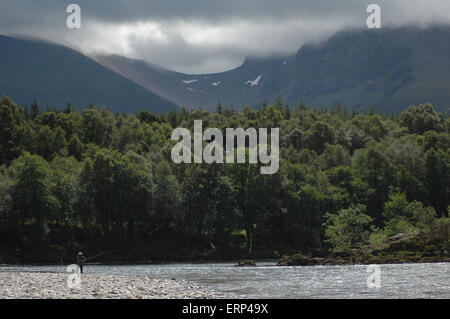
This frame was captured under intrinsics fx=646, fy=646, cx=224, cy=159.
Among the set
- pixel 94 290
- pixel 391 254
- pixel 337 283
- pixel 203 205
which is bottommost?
pixel 391 254

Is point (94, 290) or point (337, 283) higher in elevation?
point (94, 290)

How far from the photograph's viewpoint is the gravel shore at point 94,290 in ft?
121

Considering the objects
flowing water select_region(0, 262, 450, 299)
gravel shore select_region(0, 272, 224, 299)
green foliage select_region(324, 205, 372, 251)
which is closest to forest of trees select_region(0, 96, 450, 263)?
green foliage select_region(324, 205, 372, 251)

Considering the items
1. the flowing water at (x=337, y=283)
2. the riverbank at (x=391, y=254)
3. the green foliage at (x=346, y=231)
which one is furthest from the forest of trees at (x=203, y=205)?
the flowing water at (x=337, y=283)

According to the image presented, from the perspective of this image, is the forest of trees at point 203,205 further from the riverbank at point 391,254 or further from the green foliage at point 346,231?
the riverbank at point 391,254

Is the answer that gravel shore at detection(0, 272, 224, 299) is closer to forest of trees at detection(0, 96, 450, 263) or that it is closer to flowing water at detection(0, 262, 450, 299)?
flowing water at detection(0, 262, 450, 299)

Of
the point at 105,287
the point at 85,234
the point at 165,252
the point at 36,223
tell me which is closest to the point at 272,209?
the point at 165,252

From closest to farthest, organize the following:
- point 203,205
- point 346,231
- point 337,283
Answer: point 337,283 < point 346,231 < point 203,205

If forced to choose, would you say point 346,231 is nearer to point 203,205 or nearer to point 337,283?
point 203,205

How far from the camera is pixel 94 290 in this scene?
40094 millimetres

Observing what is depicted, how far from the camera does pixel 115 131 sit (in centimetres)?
16562

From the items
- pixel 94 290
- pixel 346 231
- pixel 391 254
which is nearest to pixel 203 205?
pixel 346 231

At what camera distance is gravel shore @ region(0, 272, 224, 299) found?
3684 centimetres
